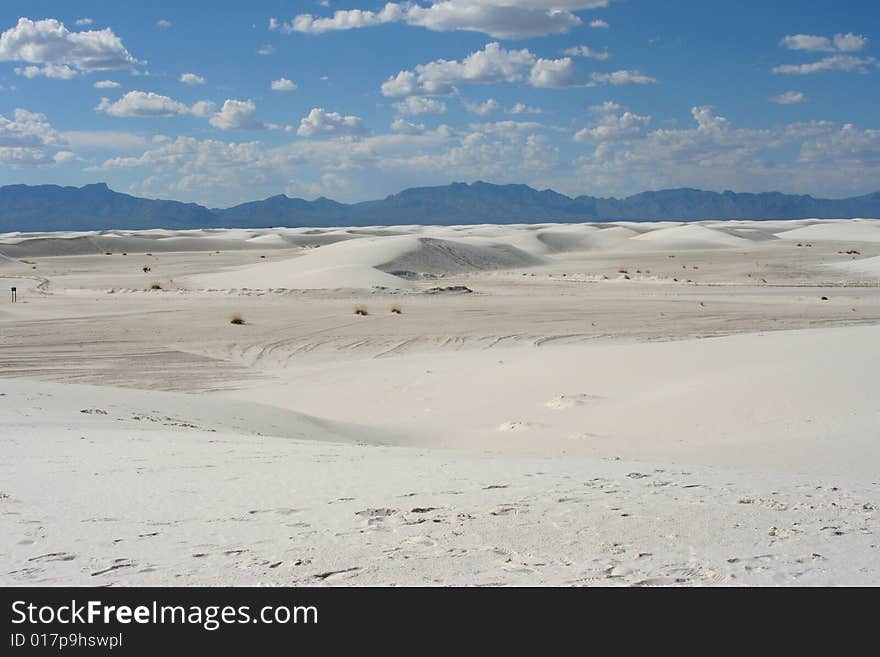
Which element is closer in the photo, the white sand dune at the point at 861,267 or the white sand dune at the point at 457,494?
the white sand dune at the point at 457,494

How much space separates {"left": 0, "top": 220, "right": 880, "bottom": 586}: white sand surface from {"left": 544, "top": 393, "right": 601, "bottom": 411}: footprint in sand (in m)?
0.05

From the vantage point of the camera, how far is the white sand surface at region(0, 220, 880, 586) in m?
4.39

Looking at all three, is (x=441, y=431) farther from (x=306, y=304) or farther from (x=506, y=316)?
(x=306, y=304)

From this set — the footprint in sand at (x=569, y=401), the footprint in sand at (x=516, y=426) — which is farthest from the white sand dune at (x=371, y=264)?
the footprint in sand at (x=516, y=426)

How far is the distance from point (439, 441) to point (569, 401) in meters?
2.38

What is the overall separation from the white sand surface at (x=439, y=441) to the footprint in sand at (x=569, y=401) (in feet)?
0.16

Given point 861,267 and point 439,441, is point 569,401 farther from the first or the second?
point 861,267

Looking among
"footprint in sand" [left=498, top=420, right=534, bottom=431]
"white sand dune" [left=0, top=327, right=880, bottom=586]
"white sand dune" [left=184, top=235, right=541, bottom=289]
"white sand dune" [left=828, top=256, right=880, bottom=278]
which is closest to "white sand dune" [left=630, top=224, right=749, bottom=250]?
"white sand dune" [left=184, top=235, right=541, bottom=289]

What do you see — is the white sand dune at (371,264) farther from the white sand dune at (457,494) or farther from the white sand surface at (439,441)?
the white sand dune at (457,494)

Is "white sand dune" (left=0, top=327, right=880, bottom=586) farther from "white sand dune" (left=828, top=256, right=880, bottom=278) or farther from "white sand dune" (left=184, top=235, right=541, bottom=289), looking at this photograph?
"white sand dune" (left=828, top=256, right=880, bottom=278)

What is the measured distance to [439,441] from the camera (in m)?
11.4

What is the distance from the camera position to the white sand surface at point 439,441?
14.4 ft

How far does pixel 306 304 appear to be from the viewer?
2856 cm

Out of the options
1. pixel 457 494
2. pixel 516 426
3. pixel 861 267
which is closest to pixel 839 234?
pixel 861 267
